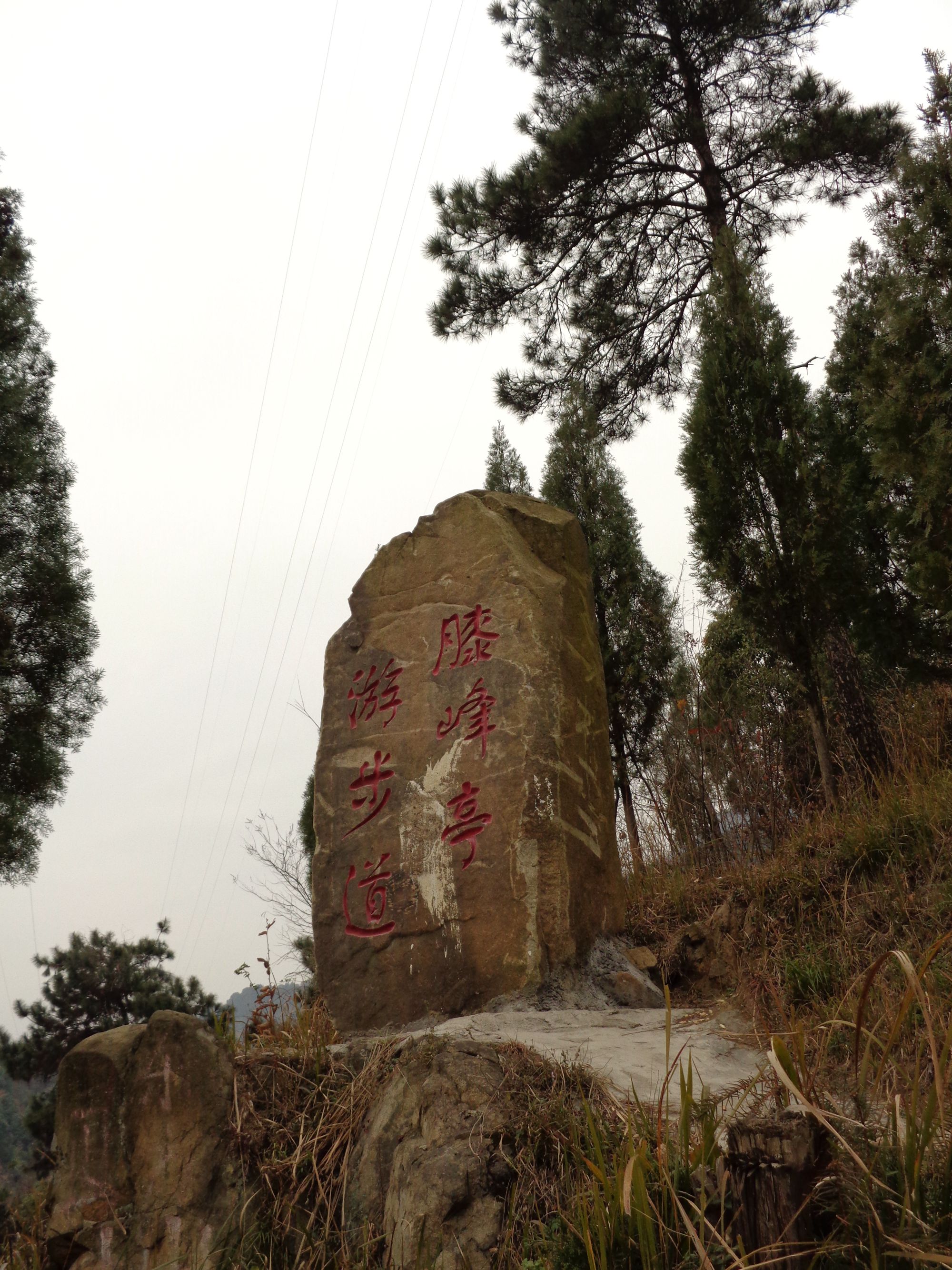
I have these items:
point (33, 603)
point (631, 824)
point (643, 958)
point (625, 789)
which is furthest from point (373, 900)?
point (33, 603)

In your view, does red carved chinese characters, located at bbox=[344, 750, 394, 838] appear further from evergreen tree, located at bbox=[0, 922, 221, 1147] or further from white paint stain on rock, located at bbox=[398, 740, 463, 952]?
evergreen tree, located at bbox=[0, 922, 221, 1147]

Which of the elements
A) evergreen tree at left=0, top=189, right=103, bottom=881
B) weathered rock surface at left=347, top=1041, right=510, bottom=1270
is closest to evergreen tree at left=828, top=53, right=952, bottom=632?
weathered rock surface at left=347, top=1041, right=510, bottom=1270

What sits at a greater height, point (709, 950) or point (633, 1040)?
point (709, 950)

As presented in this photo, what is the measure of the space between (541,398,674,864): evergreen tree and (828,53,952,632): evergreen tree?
2.35m

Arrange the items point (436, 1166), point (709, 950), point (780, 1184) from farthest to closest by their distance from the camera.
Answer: point (709, 950) → point (436, 1166) → point (780, 1184)

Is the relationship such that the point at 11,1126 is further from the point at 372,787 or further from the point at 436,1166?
the point at 436,1166

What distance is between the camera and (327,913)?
4195mm

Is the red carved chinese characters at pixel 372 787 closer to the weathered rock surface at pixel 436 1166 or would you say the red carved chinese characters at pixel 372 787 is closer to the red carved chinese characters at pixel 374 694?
the red carved chinese characters at pixel 374 694

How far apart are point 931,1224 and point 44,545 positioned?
29.4ft

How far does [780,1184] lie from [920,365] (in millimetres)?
5020

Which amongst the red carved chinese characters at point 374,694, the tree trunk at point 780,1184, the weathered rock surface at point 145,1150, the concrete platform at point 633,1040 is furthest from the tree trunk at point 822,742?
the tree trunk at point 780,1184

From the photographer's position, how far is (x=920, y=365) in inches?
219

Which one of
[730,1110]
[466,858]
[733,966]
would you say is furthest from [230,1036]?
[733,966]

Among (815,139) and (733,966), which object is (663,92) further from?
(733,966)
